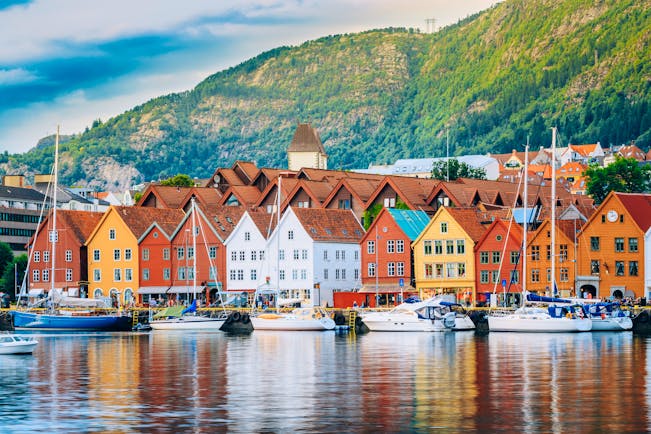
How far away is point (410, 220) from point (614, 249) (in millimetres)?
24779

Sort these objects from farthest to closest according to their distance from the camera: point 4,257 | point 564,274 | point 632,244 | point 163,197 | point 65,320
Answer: point 4,257 → point 163,197 → point 564,274 → point 632,244 → point 65,320

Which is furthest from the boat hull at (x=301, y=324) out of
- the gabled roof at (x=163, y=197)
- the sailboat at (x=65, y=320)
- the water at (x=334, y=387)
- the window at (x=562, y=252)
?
the gabled roof at (x=163, y=197)

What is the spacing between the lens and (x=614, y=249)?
124 m

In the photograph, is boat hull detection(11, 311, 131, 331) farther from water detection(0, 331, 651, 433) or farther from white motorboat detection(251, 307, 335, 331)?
water detection(0, 331, 651, 433)

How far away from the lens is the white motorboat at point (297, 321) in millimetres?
107812

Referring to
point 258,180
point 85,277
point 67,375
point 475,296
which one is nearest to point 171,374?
point 67,375

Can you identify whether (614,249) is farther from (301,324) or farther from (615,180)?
(615,180)

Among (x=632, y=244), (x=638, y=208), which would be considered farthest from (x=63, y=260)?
(x=638, y=208)

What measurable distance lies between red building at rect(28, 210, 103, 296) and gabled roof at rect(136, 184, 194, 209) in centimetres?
1438

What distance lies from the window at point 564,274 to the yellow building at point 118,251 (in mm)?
48344

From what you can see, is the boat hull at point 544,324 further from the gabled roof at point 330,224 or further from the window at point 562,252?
the gabled roof at point 330,224

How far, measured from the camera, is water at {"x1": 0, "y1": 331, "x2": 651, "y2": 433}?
44531 millimetres

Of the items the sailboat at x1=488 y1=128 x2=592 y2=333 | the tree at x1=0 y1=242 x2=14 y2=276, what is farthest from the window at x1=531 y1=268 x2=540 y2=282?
the tree at x1=0 y1=242 x2=14 y2=276

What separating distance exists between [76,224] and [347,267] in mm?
36359
